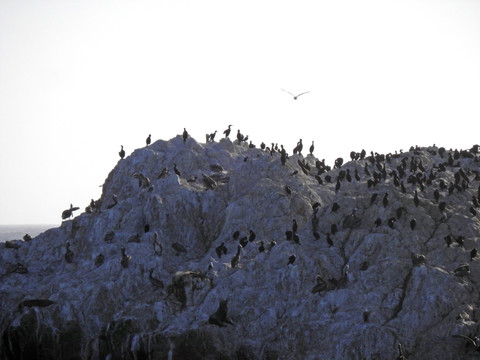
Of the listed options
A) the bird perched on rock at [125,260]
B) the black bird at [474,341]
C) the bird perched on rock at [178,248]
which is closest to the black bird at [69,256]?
the bird perched on rock at [125,260]

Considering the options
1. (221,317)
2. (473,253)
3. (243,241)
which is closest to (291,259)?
(243,241)

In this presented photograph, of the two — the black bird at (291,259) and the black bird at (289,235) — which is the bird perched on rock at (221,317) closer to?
the black bird at (291,259)

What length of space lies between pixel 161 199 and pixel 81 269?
10119 mm

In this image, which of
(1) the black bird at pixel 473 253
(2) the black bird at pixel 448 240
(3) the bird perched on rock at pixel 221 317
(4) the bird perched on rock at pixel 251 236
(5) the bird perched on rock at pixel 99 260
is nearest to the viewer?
(3) the bird perched on rock at pixel 221 317

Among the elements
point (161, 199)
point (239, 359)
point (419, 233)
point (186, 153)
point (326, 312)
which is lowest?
point (239, 359)

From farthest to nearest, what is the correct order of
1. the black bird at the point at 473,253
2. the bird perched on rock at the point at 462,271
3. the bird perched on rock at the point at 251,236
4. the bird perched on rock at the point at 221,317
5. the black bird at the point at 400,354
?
the bird perched on rock at the point at 251,236, the black bird at the point at 473,253, the bird perched on rock at the point at 462,271, the bird perched on rock at the point at 221,317, the black bird at the point at 400,354

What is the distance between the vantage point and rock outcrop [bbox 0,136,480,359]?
Result: 44188 millimetres

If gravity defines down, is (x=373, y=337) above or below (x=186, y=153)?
below

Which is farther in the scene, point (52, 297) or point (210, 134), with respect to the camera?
point (210, 134)

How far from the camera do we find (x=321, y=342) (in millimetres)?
43094

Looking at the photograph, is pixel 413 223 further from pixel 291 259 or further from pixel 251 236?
pixel 251 236

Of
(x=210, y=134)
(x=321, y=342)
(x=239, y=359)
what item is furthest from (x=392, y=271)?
(x=210, y=134)

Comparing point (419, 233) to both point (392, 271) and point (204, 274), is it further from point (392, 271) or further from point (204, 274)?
point (204, 274)

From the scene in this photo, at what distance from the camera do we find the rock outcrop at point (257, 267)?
4419cm
